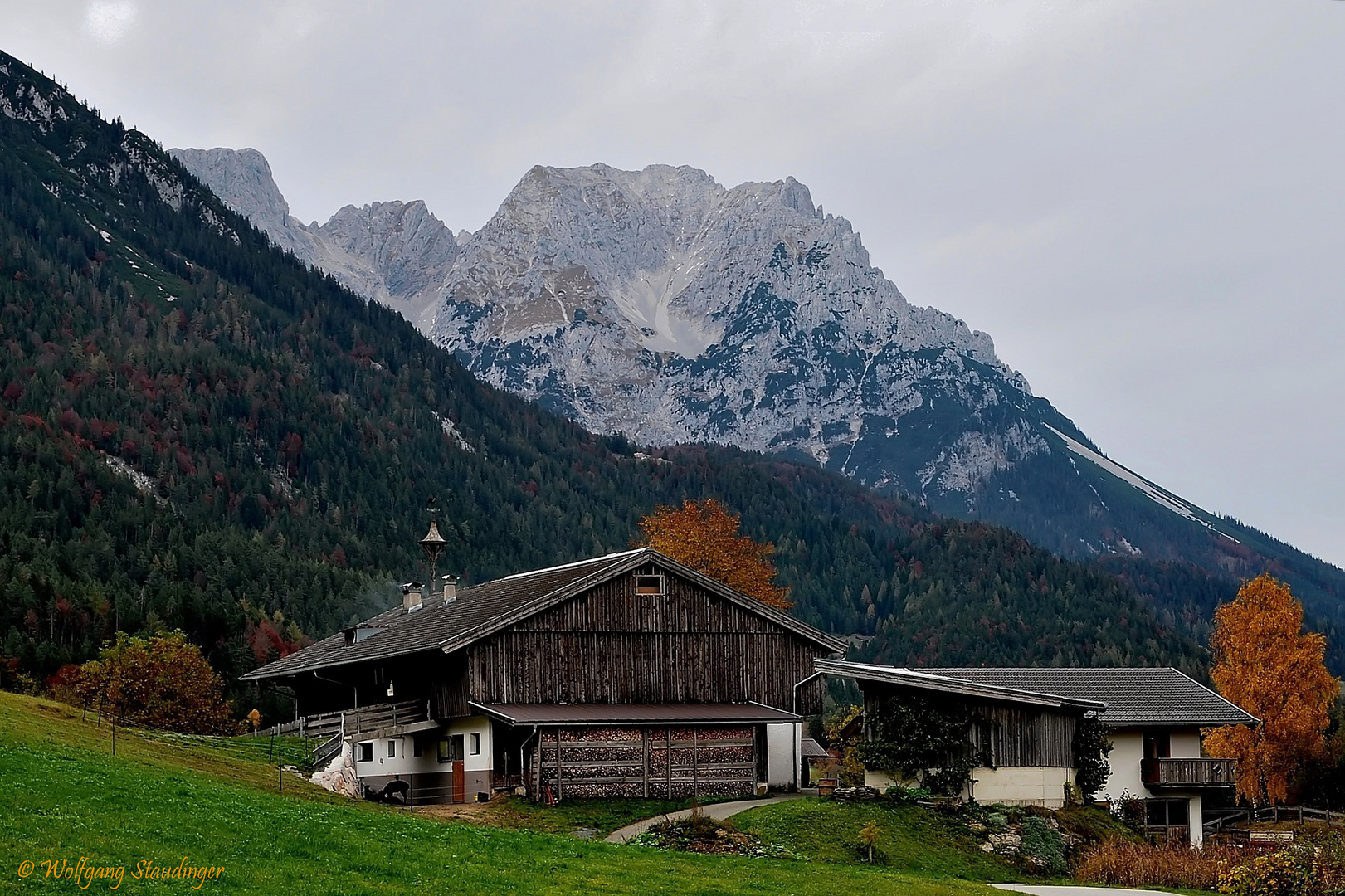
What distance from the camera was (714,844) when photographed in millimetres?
38312

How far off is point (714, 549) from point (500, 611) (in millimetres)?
31714

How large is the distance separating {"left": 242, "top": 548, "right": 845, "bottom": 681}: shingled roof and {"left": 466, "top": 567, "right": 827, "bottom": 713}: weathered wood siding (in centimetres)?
50

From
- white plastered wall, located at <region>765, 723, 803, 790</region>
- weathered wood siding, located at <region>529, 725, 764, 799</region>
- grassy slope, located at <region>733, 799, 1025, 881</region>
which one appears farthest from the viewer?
white plastered wall, located at <region>765, 723, 803, 790</region>

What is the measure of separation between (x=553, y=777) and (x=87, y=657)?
6789 cm

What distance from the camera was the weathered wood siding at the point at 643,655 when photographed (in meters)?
52.2

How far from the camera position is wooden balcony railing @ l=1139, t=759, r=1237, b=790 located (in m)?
63.3

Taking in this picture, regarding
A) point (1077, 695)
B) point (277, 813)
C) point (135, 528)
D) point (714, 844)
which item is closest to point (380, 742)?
point (714, 844)

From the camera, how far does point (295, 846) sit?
2684 centimetres

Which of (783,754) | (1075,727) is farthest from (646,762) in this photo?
(1075,727)

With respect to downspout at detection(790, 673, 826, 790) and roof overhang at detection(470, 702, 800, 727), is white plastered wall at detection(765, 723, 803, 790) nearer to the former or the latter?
downspout at detection(790, 673, 826, 790)

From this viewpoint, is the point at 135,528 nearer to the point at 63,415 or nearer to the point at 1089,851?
the point at 63,415

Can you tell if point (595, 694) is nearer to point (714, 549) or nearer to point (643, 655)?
point (643, 655)

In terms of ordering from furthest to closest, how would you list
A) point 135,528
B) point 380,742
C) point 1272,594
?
point 135,528 < point 1272,594 < point 380,742

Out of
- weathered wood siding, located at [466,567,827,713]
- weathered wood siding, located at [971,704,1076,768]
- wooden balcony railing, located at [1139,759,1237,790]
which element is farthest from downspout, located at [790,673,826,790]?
wooden balcony railing, located at [1139,759,1237,790]
